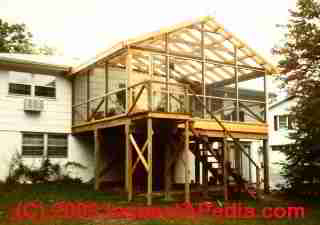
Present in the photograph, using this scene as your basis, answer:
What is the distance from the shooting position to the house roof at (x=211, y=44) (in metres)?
15.2

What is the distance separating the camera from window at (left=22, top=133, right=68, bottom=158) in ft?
60.8

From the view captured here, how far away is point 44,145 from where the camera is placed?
Answer: 18922 mm

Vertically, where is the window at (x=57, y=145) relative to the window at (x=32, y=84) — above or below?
below

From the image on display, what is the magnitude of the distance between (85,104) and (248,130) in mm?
6971

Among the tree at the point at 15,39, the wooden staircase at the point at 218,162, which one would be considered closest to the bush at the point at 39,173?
the wooden staircase at the point at 218,162

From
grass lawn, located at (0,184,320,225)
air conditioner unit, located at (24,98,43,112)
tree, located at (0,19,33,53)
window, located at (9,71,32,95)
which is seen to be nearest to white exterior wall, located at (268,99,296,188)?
grass lawn, located at (0,184,320,225)

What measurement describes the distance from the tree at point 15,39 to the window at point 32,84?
22.9 meters

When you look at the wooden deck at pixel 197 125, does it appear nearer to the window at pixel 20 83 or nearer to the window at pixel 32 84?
the window at pixel 32 84

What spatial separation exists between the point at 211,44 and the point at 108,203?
7400mm

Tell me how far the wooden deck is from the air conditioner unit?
1.79 meters

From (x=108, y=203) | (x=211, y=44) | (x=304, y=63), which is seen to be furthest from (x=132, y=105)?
(x=304, y=63)

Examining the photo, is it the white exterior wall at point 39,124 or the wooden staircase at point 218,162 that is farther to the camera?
the white exterior wall at point 39,124

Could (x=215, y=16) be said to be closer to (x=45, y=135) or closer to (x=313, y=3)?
(x=313, y=3)

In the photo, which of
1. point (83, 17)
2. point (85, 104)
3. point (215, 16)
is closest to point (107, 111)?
point (85, 104)
